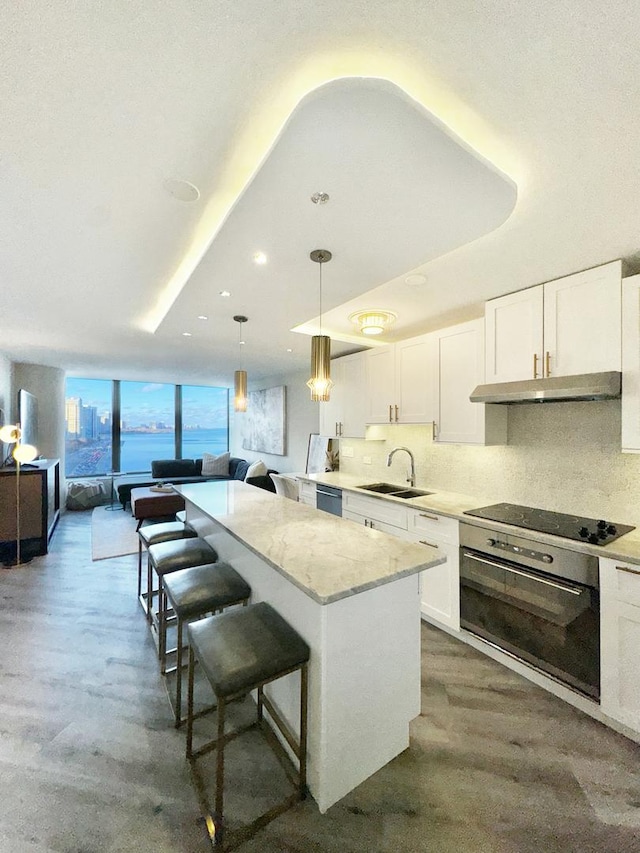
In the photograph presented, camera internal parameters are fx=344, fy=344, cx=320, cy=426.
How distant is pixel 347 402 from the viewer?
4105 mm

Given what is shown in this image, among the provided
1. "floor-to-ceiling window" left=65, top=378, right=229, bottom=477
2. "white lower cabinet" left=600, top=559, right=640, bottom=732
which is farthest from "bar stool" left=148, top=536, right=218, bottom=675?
"floor-to-ceiling window" left=65, top=378, right=229, bottom=477

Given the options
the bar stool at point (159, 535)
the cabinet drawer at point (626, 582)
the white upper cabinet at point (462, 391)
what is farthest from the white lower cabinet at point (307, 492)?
the cabinet drawer at point (626, 582)

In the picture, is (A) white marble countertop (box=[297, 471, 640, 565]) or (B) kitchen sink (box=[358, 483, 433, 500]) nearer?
(A) white marble countertop (box=[297, 471, 640, 565])

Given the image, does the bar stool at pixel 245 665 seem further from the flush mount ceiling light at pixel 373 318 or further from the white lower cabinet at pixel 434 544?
the flush mount ceiling light at pixel 373 318

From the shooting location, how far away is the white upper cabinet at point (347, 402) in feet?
12.8

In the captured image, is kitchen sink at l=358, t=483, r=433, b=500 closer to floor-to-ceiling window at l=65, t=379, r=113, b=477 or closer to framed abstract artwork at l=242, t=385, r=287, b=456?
framed abstract artwork at l=242, t=385, r=287, b=456

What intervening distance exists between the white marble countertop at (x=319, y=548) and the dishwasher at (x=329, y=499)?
47.7 inches

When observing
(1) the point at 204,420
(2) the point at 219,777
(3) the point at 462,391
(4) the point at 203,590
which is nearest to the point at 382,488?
(3) the point at 462,391

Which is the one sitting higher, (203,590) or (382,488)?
(382,488)

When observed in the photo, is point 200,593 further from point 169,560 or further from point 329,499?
point 329,499

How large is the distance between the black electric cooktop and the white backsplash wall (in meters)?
0.11

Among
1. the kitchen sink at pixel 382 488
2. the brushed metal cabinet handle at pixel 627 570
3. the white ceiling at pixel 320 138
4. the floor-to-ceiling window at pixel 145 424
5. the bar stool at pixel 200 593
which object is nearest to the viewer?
the white ceiling at pixel 320 138

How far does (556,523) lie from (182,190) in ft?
8.96

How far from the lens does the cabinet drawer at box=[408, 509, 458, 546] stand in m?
2.49
